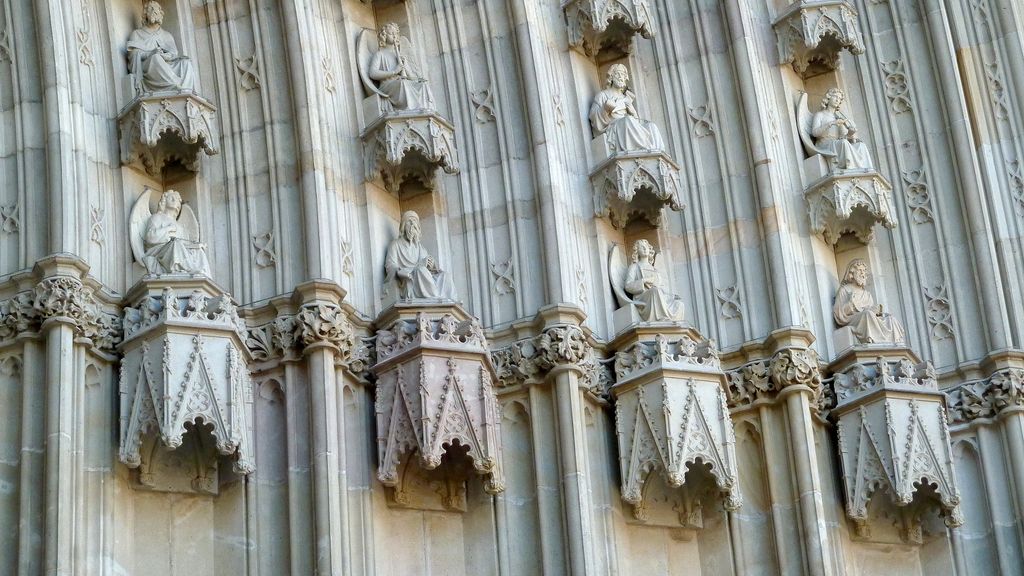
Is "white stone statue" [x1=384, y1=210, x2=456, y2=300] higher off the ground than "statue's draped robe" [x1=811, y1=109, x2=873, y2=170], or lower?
lower

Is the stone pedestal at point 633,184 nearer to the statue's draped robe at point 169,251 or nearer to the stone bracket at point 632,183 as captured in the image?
the stone bracket at point 632,183

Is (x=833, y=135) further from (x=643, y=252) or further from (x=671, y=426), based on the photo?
(x=671, y=426)

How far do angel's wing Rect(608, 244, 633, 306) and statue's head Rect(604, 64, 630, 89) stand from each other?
1.59 meters

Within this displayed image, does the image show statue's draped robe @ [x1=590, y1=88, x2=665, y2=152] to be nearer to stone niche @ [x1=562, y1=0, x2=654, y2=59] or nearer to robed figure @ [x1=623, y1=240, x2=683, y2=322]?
stone niche @ [x1=562, y1=0, x2=654, y2=59]

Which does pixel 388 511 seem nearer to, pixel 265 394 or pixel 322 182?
pixel 265 394

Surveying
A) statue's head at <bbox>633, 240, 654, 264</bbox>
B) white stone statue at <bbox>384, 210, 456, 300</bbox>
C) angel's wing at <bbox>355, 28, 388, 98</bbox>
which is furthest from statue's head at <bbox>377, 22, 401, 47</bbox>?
statue's head at <bbox>633, 240, 654, 264</bbox>

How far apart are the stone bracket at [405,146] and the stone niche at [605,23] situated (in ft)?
6.49

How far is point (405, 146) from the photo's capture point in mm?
19594

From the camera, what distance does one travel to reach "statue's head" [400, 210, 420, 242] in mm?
19625

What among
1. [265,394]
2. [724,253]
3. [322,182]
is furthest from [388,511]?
[724,253]

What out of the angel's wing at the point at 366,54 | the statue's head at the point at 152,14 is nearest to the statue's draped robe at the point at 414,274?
the angel's wing at the point at 366,54

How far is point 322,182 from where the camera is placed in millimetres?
19141

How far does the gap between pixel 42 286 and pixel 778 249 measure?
6.72 metres

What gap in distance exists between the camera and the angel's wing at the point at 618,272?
20141mm
